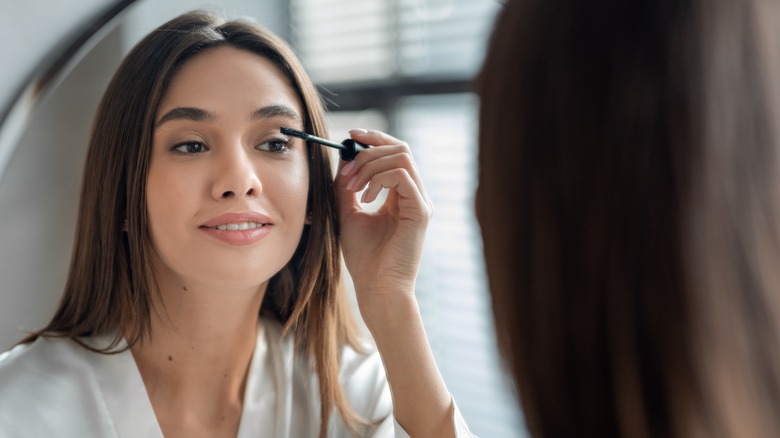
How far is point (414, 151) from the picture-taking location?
2.11 metres

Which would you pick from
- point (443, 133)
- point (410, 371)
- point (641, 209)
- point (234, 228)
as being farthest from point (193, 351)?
point (443, 133)

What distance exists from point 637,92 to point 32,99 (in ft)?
2.34

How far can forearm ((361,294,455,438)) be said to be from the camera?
0.98m

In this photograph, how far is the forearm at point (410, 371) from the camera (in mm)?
979

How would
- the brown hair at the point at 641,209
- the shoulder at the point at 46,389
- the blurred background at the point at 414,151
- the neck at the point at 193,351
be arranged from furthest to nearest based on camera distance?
the blurred background at the point at 414,151
the neck at the point at 193,351
the shoulder at the point at 46,389
the brown hair at the point at 641,209

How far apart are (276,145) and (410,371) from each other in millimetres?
365

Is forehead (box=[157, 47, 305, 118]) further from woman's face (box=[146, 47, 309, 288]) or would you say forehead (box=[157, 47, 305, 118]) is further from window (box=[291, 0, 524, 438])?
window (box=[291, 0, 524, 438])

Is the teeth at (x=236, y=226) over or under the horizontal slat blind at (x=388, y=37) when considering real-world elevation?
under

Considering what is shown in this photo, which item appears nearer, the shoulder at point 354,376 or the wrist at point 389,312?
the wrist at point 389,312

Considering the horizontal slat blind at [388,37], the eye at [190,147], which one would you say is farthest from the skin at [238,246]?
the horizontal slat blind at [388,37]

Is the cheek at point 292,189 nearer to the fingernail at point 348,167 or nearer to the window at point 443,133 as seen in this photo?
the fingernail at point 348,167

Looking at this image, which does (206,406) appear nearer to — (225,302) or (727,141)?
(225,302)

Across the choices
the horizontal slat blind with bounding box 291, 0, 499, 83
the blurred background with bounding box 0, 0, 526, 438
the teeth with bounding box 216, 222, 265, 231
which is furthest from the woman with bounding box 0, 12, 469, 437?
the horizontal slat blind with bounding box 291, 0, 499, 83

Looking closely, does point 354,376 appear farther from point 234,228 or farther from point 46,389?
point 46,389
